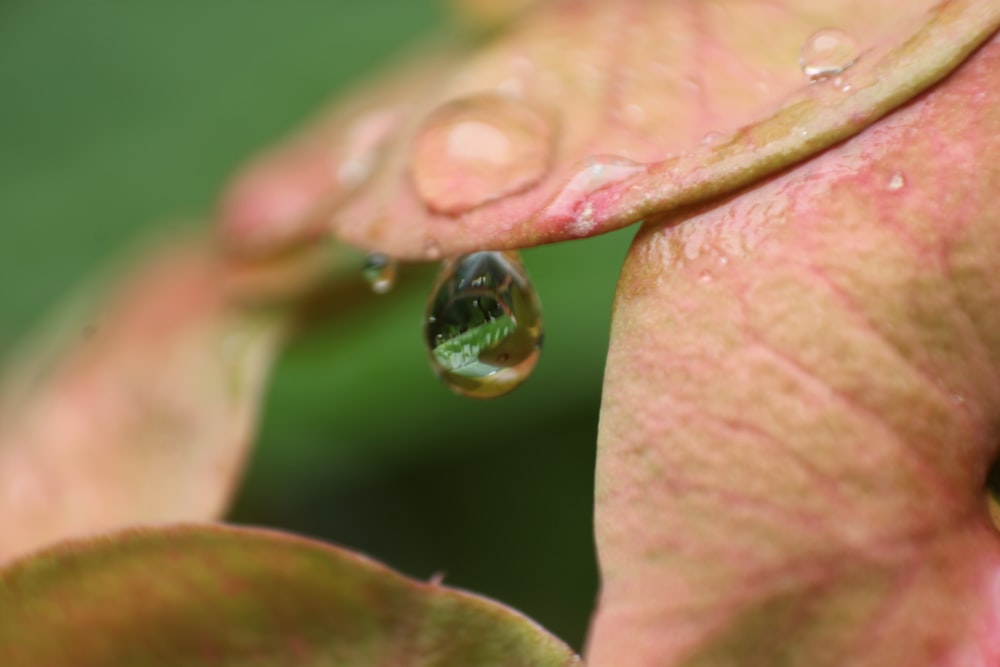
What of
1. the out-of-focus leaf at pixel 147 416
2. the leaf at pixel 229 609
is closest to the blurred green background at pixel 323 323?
the out-of-focus leaf at pixel 147 416

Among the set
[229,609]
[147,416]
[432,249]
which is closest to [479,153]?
[432,249]

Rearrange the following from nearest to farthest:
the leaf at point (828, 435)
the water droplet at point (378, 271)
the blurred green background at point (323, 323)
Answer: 1. the leaf at point (828, 435)
2. the water droplet at point (378, 271)
3. the blurred green background at point (323, 323)

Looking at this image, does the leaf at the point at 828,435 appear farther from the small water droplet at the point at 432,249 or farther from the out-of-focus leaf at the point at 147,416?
the out-of-focus leaf at the point at 147,416

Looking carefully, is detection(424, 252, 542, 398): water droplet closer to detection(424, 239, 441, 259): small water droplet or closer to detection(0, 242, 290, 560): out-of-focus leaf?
detection(424, 239, 441, 259): small water droplet

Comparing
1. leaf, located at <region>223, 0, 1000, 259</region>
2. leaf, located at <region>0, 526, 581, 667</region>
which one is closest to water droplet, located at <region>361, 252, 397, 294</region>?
leaf, located at <region>223, 0, 1000, 259</region>

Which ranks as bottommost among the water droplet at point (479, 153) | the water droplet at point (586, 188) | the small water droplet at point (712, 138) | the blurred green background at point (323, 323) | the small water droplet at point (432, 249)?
the blurred green background at point (323, 323)

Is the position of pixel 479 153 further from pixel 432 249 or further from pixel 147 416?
pixel 147 416
